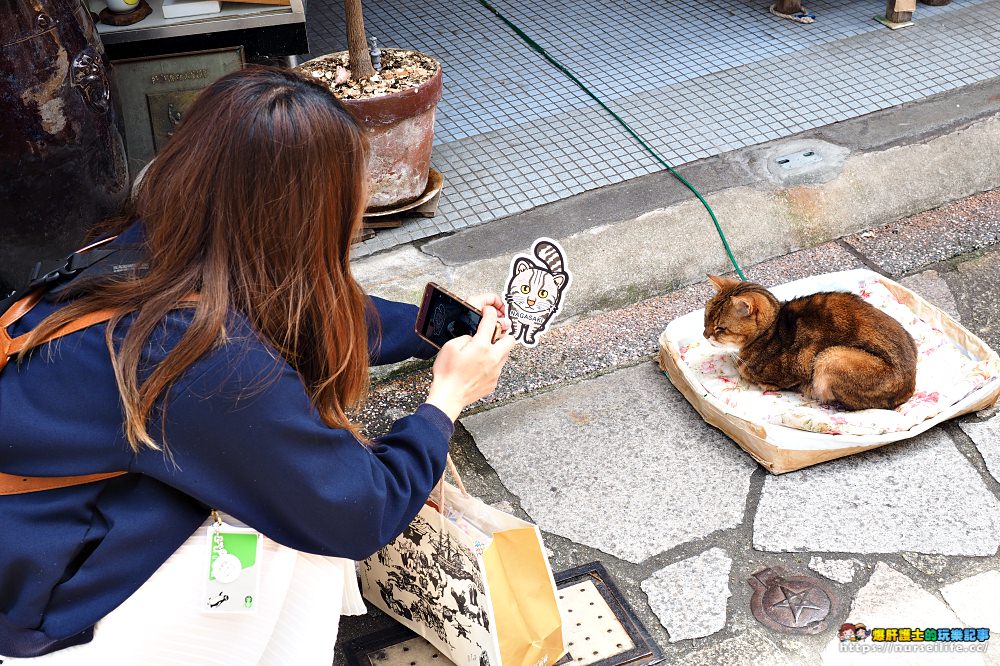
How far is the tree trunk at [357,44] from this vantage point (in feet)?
10.9

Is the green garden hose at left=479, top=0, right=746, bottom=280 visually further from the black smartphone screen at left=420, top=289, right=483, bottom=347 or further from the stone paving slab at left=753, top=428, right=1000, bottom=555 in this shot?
the black smartphone screen at left=420, top=289, right=483, bottom=347

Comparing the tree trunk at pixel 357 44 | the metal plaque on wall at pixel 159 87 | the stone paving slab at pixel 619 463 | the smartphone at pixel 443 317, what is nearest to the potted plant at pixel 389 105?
the tree trunk at pixel 357 44

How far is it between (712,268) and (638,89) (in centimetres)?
124

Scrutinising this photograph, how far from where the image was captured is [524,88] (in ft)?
14.6

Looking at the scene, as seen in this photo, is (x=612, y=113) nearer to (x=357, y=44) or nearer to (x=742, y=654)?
(x=357, y=44)

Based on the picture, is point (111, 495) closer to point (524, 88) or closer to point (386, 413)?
Answer: point (386, 413)

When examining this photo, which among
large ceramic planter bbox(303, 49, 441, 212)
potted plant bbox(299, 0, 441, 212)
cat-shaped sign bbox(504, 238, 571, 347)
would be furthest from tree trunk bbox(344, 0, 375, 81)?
cat-shaped sign bbox(504, 238, 571, 347)

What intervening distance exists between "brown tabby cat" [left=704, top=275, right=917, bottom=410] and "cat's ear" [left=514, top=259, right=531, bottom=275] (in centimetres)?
86

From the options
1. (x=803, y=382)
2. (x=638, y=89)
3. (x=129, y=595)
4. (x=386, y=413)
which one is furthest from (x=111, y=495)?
(x=638, y=89)

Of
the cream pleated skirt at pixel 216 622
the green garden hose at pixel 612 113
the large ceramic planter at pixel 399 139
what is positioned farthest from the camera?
the green garden hose at pixel 612 113

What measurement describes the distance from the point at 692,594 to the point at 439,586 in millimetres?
735

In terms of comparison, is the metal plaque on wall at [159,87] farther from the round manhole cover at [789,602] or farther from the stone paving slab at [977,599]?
the stone paving slab at [977,599]

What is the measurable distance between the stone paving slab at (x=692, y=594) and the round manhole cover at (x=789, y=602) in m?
0.08

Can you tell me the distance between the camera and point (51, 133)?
9.55 ft
